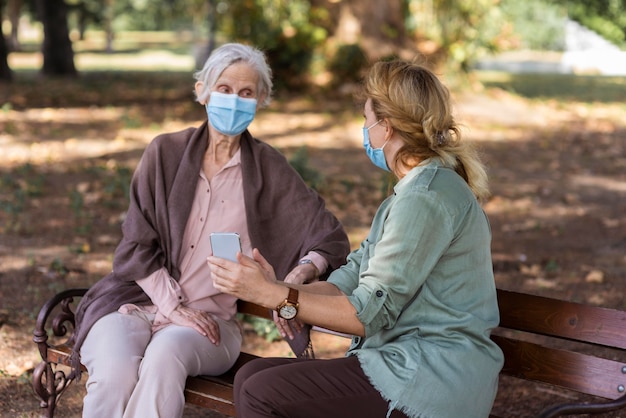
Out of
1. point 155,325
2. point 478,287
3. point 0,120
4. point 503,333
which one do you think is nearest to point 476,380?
point 478,287

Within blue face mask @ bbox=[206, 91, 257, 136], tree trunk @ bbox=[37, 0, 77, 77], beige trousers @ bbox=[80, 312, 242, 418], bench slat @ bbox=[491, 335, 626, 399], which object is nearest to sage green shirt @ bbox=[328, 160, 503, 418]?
bench slat @ bbox=[491, 335, 626, 399]

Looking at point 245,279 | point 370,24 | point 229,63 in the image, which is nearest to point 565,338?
point 245,279

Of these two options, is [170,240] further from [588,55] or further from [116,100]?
[588,55]

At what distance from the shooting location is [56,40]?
24.5m

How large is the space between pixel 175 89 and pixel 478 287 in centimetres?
1825

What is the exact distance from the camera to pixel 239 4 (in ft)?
61.2

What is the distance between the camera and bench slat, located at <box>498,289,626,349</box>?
9.99 ft

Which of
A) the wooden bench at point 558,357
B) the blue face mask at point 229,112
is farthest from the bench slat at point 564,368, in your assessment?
the blue face mask at point 229,112

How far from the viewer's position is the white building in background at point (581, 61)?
32219 millimetres

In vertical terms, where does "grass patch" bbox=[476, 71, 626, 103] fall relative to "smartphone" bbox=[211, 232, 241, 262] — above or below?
below

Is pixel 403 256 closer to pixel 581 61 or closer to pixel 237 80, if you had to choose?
pixel 237 80

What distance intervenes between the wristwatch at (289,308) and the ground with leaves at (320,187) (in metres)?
0.94

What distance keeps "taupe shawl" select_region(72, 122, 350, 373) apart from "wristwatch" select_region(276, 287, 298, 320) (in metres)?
0.81

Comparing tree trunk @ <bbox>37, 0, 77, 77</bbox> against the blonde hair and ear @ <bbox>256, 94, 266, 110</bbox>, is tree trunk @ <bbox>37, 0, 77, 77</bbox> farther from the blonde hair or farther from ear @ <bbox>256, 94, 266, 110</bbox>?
the blonde hair
